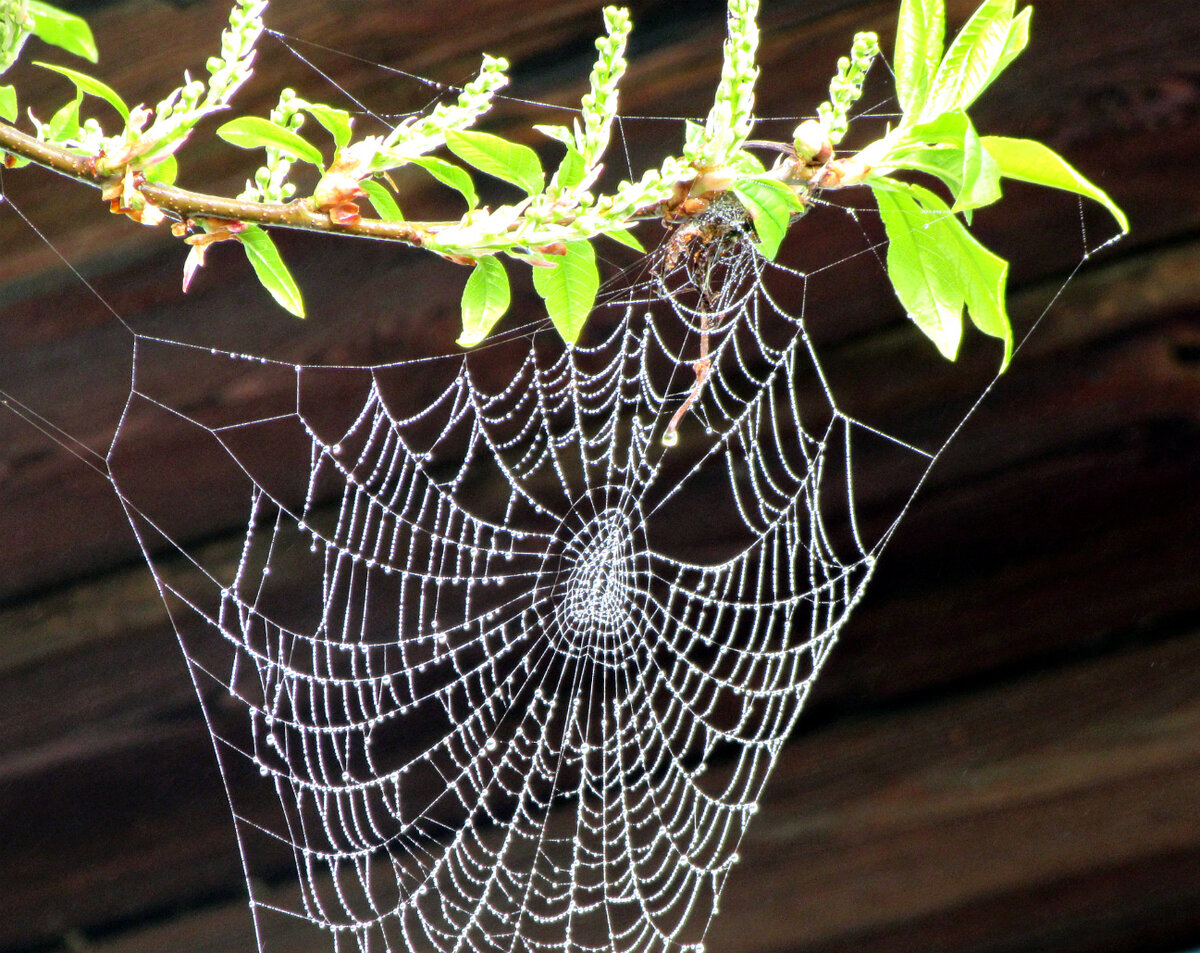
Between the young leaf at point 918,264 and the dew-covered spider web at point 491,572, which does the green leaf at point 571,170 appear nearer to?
the young leaf at point 918,264

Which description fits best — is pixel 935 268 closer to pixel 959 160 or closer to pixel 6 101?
pixel 959 160

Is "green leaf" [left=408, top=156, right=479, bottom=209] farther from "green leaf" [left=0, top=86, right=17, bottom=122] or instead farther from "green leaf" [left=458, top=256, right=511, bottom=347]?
"green leaf" [left=0, top=86, right=17, bottom=122]

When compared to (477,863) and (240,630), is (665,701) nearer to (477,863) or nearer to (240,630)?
(477,863)

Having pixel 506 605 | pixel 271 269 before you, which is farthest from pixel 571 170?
pixel 506 605

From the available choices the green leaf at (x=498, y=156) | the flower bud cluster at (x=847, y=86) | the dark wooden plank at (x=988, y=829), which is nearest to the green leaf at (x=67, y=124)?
the green leaf at (x=498, y=156)

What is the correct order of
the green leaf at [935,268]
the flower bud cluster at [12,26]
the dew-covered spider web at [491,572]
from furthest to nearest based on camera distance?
the dew-covered spider web at [491,572] → the green leaf at [935,268] → the flower bud cluster at [12,26]

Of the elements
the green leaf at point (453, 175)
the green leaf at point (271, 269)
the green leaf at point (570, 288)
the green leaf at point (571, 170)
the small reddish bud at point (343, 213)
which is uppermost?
the green leaf at point (570, 288)

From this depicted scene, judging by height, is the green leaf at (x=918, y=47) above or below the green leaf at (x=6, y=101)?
above
